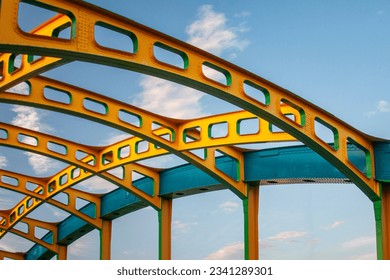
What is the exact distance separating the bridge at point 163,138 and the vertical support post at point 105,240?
0.21 ft

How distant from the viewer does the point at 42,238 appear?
44.2 m

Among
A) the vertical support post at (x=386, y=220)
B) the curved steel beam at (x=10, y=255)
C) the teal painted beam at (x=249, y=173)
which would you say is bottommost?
the vertical support post at (x=386, y=220)

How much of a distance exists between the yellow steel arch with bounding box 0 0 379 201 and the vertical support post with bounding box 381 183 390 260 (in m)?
0.41

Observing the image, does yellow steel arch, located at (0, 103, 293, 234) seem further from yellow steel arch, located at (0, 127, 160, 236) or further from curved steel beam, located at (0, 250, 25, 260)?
curved steel beam, located at (0, 250, 25, 260)

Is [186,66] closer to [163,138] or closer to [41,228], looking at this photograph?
[163,138]

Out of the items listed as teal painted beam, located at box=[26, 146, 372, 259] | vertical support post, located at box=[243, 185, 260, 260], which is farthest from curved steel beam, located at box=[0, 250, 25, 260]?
vertical support post, located at box=[243, 185, 260, 260]

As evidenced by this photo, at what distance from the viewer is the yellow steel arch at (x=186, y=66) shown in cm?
1393

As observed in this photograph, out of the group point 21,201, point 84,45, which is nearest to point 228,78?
point 84,45

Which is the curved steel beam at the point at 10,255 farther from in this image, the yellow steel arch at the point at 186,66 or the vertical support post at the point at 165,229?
the yellow steel arch at the point at 186,66

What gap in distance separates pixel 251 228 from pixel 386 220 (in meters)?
5.78

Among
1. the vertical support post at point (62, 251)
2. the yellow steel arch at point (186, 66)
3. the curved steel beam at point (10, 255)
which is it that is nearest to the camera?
the yellow steel arch at point (186, 66)

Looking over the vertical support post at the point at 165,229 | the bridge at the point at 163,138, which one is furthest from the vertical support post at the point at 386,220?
the vertical support post at the point at 165,229

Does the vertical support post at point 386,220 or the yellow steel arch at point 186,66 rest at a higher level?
the yellow steel arch at point 186,66

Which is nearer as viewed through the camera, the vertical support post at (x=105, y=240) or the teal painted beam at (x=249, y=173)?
the teal painted beam at (x=249, y=173)
